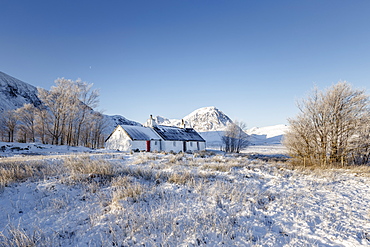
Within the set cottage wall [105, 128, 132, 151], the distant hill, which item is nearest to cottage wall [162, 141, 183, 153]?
cottage wall [105, 128, 132, 151]

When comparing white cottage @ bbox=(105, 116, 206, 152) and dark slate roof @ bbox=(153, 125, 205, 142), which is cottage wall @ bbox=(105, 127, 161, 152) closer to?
white cottage @ bbox=(105, 116, 206, 152)

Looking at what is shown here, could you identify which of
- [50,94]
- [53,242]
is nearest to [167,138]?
[50,94]

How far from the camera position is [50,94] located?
2717 cm

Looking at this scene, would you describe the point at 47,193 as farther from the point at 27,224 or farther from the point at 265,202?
the point at 265,202

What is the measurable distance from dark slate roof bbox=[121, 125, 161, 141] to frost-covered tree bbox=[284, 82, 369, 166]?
23.3 metres

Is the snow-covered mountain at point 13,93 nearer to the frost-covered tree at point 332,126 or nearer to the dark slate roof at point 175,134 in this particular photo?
the dark slate roof at point 175,134

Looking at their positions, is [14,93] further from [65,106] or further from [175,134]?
[175,134]

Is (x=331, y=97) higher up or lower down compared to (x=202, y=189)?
higher up

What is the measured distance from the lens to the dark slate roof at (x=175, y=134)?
1350 inches

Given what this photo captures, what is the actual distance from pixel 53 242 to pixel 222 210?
9.90 feet

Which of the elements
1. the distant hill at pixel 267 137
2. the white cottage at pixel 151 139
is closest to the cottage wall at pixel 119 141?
the white cottage at pixel 151 139

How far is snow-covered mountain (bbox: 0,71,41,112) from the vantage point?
70887mm

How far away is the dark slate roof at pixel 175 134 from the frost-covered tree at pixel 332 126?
2389cm

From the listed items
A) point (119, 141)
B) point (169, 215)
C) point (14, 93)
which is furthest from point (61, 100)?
point (14, 93)
